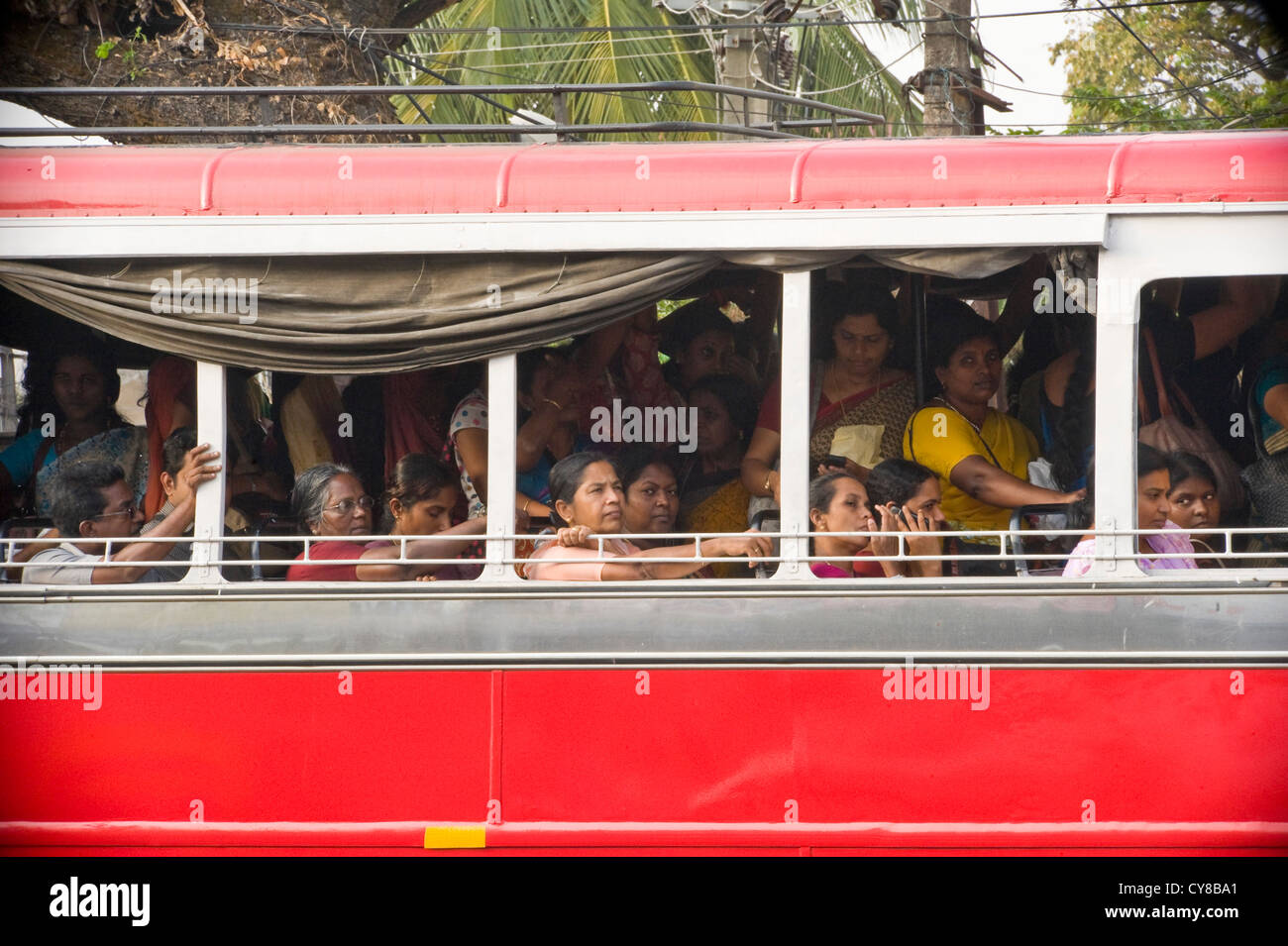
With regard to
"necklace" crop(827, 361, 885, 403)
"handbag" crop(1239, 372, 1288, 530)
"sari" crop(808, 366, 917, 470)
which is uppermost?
"necklace" crop(827, 361, 885, 403)

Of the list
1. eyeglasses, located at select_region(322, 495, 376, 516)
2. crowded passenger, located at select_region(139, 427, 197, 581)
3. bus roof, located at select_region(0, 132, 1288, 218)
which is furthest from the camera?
eyeglasses, located at select_region(322, 495, 376, 516)

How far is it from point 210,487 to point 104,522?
0.70 m

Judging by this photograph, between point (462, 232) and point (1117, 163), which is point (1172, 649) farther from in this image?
point (462, 232)

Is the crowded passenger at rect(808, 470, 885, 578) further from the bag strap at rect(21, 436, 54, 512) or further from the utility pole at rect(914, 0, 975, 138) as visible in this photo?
the utility pole at rect(914, 0, 975, 138)

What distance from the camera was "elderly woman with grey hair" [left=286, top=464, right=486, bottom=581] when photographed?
15.6ft

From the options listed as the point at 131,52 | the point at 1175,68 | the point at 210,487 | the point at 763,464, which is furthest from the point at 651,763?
the point at 1175,68

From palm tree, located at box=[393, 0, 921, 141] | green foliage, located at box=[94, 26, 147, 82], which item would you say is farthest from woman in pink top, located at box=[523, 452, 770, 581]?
A: palm tree, located at box=[393, 0, 921, 141]

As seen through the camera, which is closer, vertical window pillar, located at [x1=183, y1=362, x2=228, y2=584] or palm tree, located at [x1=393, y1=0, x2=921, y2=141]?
vertical window pillar, located at [x1=183, y1=362, x2=228, y2=584]

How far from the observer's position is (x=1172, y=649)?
4281mm

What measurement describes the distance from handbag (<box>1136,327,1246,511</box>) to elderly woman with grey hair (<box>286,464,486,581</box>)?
2.37 meters

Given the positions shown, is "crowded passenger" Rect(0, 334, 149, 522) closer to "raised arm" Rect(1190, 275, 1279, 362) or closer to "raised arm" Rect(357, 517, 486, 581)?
"raised arm" Rect(357, 517, 486, 581)

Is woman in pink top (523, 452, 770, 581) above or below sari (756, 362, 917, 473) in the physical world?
below

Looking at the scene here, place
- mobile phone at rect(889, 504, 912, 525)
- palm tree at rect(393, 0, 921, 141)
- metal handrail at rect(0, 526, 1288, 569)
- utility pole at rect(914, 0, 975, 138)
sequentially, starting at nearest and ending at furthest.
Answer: metal handrail at rect(0, 526, 1288, 569) → mobile phone at rect(889, 504, 912, 525) → utility pole at rect(914, 0, 975, 138) → palm tree at rect(393, 0, 921, 141)
